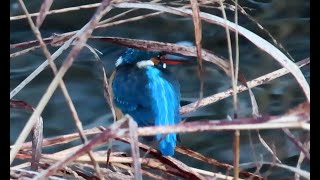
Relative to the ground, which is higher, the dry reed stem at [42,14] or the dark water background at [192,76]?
the dark water background at [192,76]

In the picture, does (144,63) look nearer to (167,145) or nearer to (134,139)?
(167,145)

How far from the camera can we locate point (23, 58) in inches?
120

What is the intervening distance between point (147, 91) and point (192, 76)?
34.8 inches

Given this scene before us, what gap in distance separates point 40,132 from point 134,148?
0.42 metres

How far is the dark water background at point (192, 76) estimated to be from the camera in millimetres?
2533

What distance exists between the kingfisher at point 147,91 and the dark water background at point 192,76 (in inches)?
14.0

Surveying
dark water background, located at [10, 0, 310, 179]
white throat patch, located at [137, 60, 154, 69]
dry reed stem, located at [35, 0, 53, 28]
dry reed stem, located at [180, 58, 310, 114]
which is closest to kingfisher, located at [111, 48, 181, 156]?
white throat patch, located at [137, 60, 154, 69]

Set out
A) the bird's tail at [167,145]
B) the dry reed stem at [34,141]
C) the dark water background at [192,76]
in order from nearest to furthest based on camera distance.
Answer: the dry reed stem at [34,141] → the bird's tail at [167,145] → the dark water background at [192,76]

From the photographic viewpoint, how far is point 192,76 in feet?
9.78

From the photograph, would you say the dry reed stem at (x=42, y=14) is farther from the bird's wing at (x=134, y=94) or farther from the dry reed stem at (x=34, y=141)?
the bird's wing at (x=134, y=94)

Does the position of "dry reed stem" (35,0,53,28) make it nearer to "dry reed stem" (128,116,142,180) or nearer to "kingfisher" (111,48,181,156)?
"dry reed stem" (128,116,142,180)

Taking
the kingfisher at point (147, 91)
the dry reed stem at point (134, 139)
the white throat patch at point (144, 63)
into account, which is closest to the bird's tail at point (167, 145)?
the kingfisher at point (147, 91)
